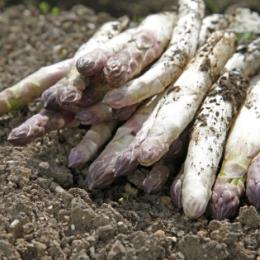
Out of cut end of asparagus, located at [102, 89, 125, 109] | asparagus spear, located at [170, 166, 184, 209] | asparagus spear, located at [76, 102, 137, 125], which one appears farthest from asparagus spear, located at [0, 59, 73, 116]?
asparagus spear, located at [170, 166, 184, 209]

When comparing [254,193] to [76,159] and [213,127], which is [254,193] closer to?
[213,127]

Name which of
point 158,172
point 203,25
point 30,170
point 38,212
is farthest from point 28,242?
point 203,25

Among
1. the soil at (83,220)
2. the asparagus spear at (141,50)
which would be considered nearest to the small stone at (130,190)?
the soil at (83,220)

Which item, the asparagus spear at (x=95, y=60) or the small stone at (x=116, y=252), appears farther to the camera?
the asparagus spear at (x=95, y=60)

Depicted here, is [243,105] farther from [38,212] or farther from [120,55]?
[38,212]

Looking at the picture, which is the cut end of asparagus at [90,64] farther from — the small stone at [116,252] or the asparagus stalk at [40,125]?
the small stone at [116,252]

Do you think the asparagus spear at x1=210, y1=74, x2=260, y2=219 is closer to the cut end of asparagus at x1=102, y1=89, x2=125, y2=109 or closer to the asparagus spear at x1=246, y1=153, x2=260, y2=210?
the asparagus spear at x1=246, y1=153, x2=260, y2=210

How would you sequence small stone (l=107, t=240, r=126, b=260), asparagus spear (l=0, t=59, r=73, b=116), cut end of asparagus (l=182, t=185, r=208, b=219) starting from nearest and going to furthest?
small stone (l=107, t=240, r=126, b=260), cut end of asparagus (l=182, t=185, r=208, b=219), asparagus spear (l=0, t=59, r=73, b=116)
